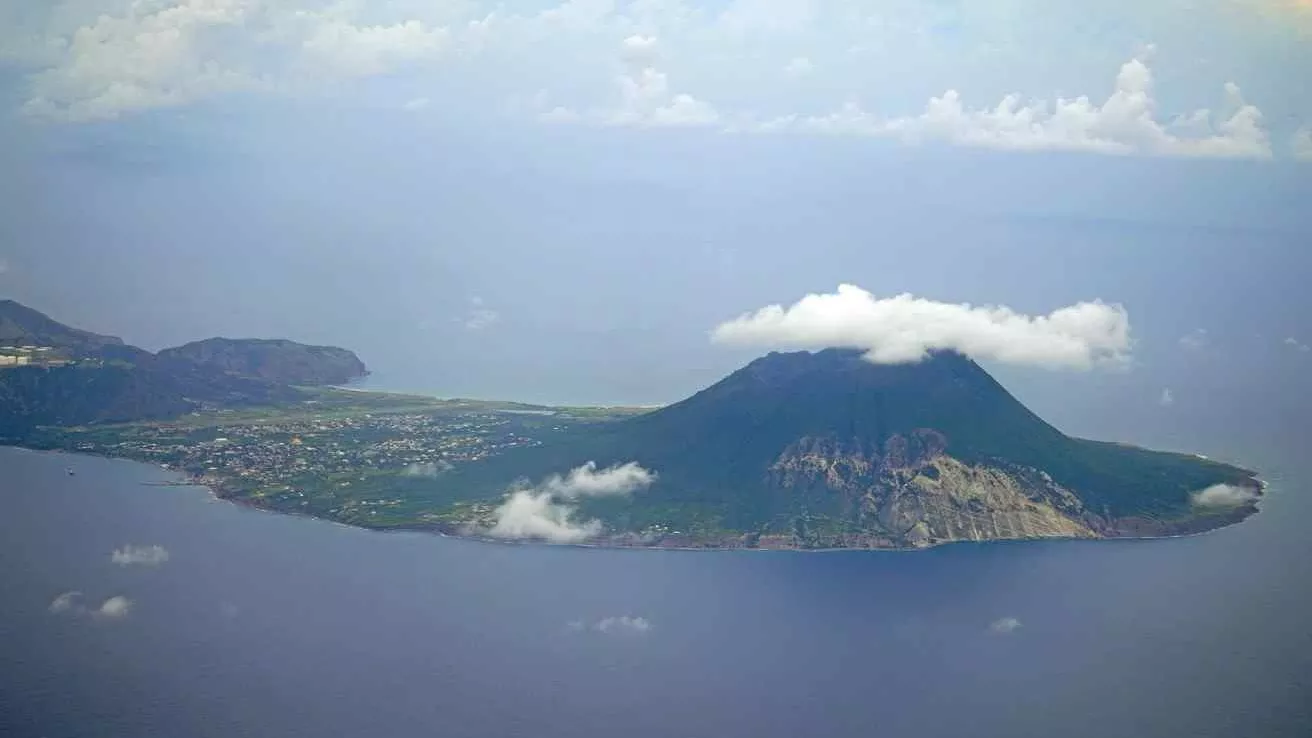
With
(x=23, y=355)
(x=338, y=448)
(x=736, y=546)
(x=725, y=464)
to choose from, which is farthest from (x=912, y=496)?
(x=23, y=355)

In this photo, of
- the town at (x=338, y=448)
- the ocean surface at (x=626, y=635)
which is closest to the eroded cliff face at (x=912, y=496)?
the ocean surface at (x=626, y=635)

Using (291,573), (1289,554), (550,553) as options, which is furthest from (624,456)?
(1289,554)

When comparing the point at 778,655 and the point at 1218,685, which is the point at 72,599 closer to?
the point at 778,655

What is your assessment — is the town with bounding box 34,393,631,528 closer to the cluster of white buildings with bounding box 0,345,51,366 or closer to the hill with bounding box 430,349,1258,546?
the hill with bounding box 430,349,1258,546

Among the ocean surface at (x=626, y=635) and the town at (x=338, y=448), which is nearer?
the ocean surface at (x=626, y=635)

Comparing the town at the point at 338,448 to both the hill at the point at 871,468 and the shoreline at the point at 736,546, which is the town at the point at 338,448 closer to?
the shoreline at the point at 736,546

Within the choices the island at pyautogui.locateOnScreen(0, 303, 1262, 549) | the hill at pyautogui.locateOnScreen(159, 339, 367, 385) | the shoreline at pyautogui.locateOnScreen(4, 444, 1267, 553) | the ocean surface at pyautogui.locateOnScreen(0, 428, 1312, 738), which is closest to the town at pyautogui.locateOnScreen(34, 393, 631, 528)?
the island at pyautogui.locateOnScreen(0, 303, 1262, 549)
